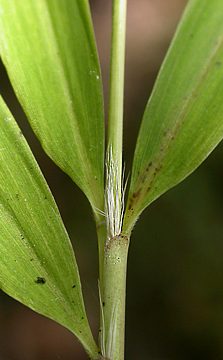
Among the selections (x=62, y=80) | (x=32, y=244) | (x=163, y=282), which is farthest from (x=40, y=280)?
(x=163, y=282)

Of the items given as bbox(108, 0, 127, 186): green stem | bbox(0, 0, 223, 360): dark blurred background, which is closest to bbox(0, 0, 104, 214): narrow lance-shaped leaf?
bbox(108, 0, 127, 186): green stem

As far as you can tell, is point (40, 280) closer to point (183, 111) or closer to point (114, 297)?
point (114, 297)

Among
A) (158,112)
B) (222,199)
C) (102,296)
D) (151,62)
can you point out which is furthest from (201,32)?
(151,62)

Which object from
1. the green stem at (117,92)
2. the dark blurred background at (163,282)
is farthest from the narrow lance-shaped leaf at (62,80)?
the dark blurred background at (163,282)

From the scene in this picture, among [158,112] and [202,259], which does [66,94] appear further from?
[202,259]

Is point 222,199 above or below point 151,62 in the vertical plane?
below

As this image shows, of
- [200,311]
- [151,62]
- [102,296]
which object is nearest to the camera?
[102,296]

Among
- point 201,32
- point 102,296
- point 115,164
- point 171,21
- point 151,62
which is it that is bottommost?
point 102,296

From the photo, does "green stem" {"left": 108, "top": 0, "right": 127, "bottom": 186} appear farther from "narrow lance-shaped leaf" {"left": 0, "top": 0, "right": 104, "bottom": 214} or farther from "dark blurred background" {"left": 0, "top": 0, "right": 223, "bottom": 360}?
"dark blurred background" {"left": 0, "top": 0, "right": 223, "bottom": 360}
